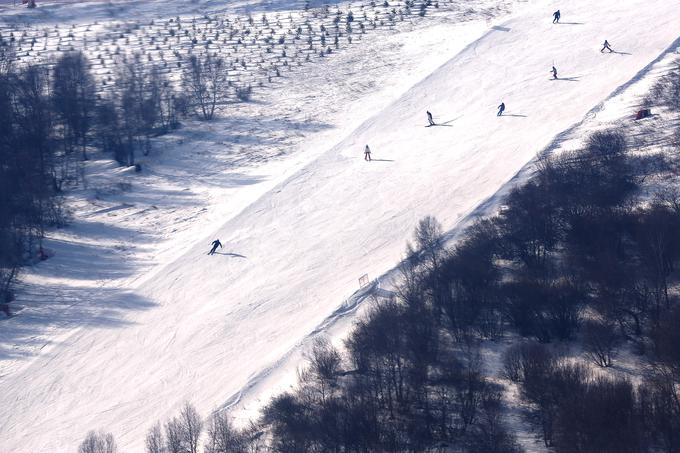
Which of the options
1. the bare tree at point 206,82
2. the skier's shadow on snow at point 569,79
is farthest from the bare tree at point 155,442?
the skier's shadow on snow at point 569,79

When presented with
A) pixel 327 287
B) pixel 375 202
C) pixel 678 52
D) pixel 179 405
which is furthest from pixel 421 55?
pixel 179 405

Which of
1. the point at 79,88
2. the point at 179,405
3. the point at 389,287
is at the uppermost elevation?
the point at 79,88

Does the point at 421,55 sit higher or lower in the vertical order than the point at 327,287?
higher

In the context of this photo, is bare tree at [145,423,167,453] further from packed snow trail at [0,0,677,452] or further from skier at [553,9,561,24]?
skier at [553,9,561,24]

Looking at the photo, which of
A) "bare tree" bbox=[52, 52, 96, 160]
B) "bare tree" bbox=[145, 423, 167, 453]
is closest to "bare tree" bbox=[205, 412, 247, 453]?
"bare tree" bbox=[145, 423, 167, 453]

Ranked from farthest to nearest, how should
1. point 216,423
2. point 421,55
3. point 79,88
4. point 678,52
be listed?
point 421,55
point 79,88
point 678,52
point 216,423

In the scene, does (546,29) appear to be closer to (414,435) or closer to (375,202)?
(375,202)

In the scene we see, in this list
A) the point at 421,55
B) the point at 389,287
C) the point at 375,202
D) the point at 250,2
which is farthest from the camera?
the point at 250,2

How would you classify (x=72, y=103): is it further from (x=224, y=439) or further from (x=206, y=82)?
(x=224, y=439)

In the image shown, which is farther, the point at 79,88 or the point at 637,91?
the point at 79,88
